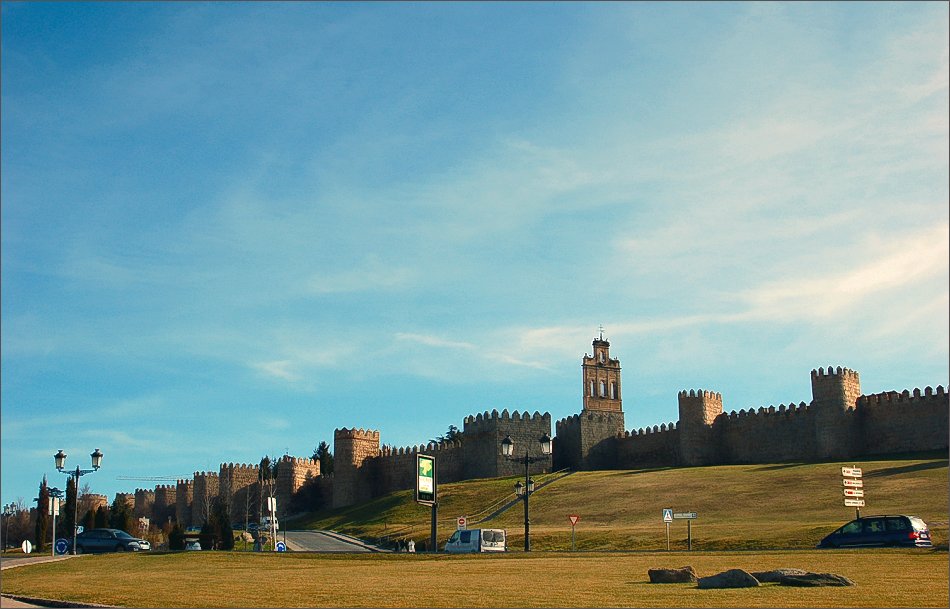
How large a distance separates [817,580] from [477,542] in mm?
15789

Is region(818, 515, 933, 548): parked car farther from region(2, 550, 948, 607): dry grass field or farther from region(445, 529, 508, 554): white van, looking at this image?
region(445, 529, 508, 554): white van

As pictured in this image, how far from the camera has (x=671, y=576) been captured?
20250 mm

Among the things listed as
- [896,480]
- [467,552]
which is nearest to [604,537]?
[467,552]

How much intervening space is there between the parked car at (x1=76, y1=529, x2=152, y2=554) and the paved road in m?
6.96

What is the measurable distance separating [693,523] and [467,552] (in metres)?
16.0

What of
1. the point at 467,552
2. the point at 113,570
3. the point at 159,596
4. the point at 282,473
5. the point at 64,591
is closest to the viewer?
the point at 159,596

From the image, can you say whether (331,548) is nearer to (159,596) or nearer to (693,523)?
(693,523)

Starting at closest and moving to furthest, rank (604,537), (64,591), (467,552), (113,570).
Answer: (64,591) < (113,570) < (467,552) < (604,537)

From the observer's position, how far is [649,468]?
7394 centimetres

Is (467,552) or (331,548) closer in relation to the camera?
(467,552)

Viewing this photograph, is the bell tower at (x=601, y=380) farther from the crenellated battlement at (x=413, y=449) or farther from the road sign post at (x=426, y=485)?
the road sign post at (x=426, y=485)

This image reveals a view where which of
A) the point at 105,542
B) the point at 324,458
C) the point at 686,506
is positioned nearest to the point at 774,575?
the point at 105,542

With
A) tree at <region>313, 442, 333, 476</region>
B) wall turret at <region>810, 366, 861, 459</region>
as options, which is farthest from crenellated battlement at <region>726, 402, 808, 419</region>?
tree at <region>313, 442, 333, 476</region>

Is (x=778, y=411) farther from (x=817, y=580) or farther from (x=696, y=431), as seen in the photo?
(x=817, y=580)
